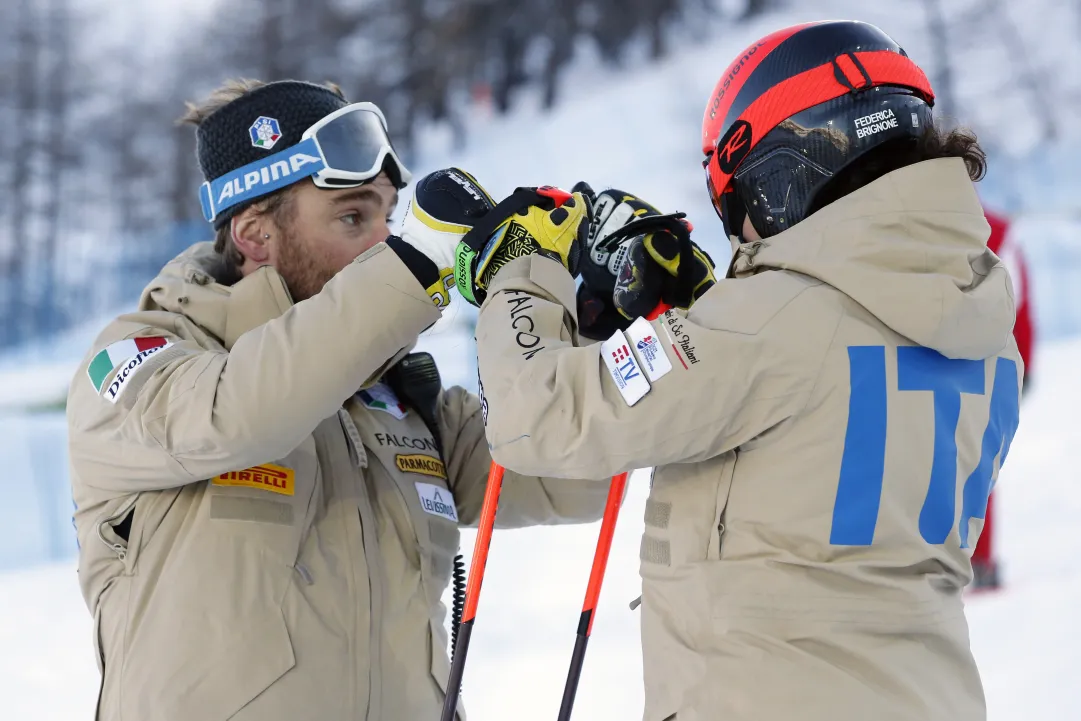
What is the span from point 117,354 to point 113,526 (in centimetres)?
30

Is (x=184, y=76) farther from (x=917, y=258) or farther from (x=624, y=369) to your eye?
(x=917, y=258)

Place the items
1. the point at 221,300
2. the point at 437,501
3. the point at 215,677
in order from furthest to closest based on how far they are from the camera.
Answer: the point at 437,501, the point at 221,300, the point at 215,677

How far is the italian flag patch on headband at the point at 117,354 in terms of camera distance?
191 cm

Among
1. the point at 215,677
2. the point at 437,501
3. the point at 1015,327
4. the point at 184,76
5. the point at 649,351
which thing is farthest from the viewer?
the point at 184,76

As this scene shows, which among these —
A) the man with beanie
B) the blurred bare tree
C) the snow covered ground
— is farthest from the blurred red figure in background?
the blurred bare tree

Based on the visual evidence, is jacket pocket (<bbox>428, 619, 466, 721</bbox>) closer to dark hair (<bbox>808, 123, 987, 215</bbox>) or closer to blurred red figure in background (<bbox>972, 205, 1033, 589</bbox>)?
dark hair (<bbox>808, 123, 987, 215</bbox>)

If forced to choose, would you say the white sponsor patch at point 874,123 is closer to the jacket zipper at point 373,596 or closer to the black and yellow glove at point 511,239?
the black and yellow glove at point 511,239

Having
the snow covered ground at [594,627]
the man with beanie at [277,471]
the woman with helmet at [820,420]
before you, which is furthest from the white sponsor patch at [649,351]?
the snow covered ground at [594,627]

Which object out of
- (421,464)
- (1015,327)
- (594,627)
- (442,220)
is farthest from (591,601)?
(1015,327)

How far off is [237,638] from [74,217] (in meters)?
8.66

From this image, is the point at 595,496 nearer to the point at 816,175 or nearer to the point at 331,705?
the point at 331,705

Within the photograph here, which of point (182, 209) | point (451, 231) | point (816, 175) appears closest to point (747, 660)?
point (816, 175)

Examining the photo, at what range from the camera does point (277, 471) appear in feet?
6.62

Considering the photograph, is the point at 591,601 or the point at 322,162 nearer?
the point at 591,601
